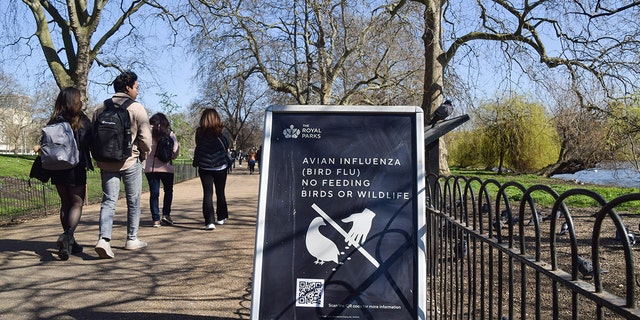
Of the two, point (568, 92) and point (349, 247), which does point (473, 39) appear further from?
point (349, 247)

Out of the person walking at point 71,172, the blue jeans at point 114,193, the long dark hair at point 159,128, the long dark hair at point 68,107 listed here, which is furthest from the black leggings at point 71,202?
the long dark hair at point 159,128

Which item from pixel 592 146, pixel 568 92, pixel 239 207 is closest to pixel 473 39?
pixel 568 92

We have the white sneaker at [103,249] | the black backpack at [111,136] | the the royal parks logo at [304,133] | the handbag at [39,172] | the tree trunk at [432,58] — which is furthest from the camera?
the tree trunk at [432,58]

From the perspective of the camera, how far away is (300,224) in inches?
129

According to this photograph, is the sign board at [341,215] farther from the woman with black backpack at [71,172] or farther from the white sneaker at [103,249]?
the woman with black backpack at [71,172]

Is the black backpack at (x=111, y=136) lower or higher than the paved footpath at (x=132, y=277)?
higher

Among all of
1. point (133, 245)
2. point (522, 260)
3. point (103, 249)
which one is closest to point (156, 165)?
point (133, 245)

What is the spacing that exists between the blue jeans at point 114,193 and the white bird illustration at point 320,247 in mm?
3469

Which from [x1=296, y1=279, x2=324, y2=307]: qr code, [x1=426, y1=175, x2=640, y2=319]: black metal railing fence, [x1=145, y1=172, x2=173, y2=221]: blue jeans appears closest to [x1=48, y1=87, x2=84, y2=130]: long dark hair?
[x1=145, y1=172, x2=173, y2=221]: blue jeans

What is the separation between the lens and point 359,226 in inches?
129

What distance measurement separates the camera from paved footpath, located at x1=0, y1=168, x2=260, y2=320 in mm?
4512

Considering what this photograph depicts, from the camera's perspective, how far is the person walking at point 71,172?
20.0 feet

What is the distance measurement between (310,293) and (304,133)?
3.18ft

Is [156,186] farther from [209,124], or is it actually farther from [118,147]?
[118,147]
